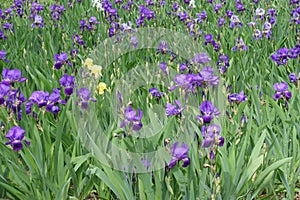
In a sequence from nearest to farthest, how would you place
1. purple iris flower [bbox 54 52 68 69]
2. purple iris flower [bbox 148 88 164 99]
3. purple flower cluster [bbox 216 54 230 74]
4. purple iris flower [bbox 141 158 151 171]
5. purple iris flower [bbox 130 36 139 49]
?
purple iris flower [bbox 141 158 151 171] < purple iris flower [bbox 148 88 164 99] < purple iris flower [bbox 54 52 68 69] < purple flower cluster [bbox 216 54 230 74] < purple iris flower [bbox 130 36 139 49]

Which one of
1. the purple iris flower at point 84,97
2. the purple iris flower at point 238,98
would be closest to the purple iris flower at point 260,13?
the purple iris flower at point 238,98

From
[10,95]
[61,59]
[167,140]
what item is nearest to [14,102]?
[10,95]

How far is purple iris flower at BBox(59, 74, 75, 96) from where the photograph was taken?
8.85ft

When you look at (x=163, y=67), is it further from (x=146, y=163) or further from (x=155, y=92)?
(x=146, y=163)

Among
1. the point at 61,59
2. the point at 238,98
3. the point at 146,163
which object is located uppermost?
the point at 61,59

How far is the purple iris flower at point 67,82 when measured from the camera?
2.70m

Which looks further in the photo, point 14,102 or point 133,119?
point 14,102

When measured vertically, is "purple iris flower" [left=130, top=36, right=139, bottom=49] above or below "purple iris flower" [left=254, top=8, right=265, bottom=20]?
below

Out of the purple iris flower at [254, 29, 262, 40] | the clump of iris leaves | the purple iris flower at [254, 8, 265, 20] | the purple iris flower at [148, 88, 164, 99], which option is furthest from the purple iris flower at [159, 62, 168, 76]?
the purple iris flower at [254, 8, 265, 20]

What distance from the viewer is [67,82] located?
8.95 feet

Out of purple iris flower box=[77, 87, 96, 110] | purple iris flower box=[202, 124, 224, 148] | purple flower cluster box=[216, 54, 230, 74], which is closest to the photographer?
purple iris flower box=[202, 124, 224, 148]

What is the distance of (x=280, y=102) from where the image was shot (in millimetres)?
3121

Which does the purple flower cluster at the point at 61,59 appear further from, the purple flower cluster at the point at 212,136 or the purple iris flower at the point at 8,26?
the purple iris flower at the point at 8,26

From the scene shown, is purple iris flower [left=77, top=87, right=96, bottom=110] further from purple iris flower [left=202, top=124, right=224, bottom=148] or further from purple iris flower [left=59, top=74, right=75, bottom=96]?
purple iris flower [left=202, top=124, right=224, bottom=148]
